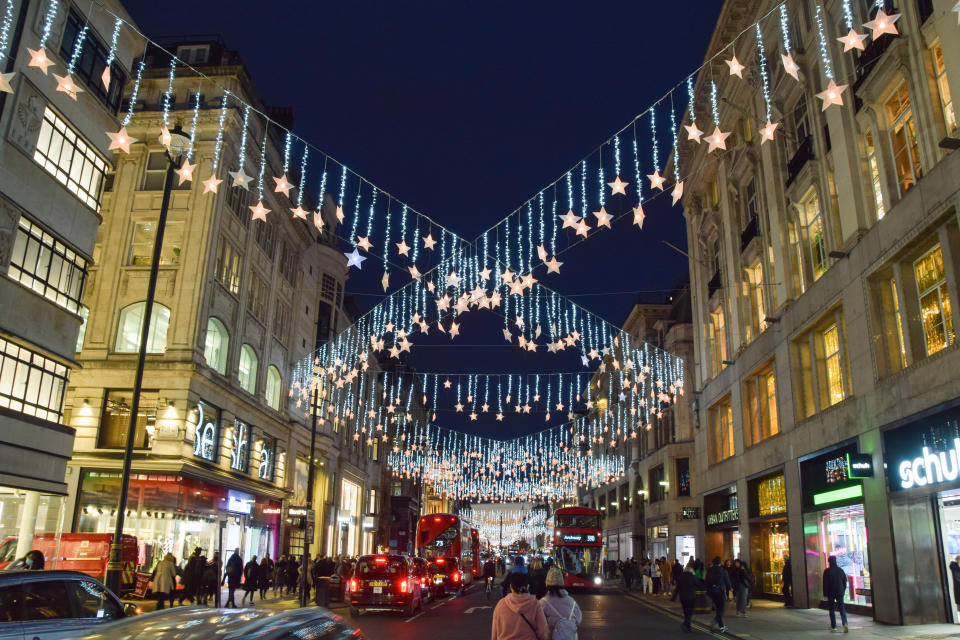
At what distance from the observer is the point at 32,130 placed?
19.8 metres

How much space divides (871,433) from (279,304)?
3082 centimetres

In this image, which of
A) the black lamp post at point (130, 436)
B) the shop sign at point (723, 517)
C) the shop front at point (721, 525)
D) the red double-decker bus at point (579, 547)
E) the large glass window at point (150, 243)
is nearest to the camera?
the black lamp post at point (130, 436)

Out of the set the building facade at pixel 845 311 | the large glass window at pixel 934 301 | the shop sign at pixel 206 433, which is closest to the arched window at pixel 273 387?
the shop sign at pixel 206 433

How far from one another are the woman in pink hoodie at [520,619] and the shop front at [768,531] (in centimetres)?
2241

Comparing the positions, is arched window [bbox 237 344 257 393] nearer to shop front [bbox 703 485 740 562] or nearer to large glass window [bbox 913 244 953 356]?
shop front [bbox 703 485 740 562]

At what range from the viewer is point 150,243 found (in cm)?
3097

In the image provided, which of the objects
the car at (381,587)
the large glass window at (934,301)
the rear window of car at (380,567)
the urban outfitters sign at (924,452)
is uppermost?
the large glass window at (934,301)

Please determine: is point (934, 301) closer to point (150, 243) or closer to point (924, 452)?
point (924, 452)

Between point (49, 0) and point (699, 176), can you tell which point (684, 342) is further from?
point (49, 0)

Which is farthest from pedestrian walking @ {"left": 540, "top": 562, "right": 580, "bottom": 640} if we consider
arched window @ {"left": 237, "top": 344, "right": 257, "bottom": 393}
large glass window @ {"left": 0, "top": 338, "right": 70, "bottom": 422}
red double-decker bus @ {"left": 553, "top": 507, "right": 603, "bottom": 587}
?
red double-decker bus @ {"left": 553, "top": 507, "right": 603, "bottom": 587}

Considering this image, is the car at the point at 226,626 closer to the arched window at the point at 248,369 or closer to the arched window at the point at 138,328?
the arched window at the point at 138,328

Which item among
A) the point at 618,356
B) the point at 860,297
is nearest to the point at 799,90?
the point at 860,297

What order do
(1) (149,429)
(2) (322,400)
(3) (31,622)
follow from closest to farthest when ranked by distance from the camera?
(3) (31,622) → (1) (149,429) → (2) (322,400)

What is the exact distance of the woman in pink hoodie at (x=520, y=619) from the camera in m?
6.55
